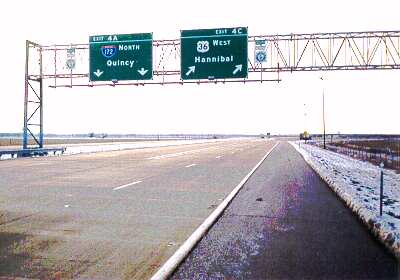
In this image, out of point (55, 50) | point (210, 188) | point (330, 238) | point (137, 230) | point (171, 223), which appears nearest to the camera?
point (330, 238)

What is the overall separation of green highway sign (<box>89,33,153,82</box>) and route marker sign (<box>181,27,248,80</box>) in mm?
2658

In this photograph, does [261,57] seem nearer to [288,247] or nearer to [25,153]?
[25,153]

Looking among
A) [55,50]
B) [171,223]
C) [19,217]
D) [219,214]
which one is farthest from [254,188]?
[55,50]

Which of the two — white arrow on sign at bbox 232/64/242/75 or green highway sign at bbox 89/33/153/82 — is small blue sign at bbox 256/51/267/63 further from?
green highway sign at bbox 89/33/153/82

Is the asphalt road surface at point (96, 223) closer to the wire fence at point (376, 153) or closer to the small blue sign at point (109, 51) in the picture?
the wire fence at point (376, 153)

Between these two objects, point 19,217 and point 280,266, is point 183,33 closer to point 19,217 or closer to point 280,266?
point 19,217

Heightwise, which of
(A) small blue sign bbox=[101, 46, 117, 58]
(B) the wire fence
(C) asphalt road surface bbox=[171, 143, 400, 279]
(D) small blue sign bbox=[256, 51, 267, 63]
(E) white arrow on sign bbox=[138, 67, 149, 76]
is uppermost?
(A) small blue sign bbox=[101, 46, 117, 58]

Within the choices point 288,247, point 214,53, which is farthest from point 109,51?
point 288,247

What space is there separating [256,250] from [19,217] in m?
5.33

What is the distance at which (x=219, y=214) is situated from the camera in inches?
399

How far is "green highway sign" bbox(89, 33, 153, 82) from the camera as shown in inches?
1241

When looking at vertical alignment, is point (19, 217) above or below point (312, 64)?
below

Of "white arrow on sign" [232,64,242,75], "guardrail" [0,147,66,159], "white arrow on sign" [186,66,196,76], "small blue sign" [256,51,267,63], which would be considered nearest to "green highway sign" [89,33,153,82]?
"white arrow on sign" [186,66,196,76]

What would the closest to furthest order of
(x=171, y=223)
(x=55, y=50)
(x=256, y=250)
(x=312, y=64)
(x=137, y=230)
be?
(x=256, y=250)
(x=137, y=230)
(x=171, y=223)
(x=312, y=64)
(x=55, y=50)
